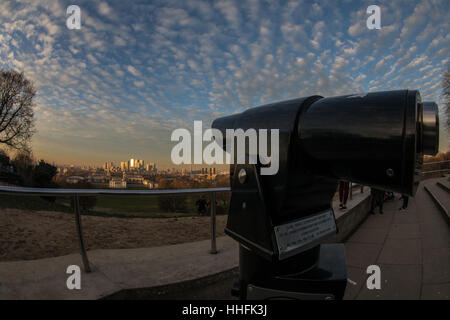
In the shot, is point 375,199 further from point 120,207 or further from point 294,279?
point 120,207

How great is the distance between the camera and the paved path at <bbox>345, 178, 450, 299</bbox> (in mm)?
2076

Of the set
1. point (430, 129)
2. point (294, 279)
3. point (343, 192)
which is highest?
point (430, 129)

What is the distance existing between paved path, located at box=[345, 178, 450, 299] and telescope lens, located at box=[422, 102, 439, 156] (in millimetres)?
2034

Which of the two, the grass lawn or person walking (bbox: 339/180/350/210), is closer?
person walking (bbox: 339/180/350/210)

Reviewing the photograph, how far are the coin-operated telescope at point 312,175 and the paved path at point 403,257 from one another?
1797 millimetres

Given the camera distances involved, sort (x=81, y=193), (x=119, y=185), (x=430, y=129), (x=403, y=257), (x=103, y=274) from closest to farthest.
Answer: (x=430, y=129), (x=103, y=274), (x=81, y=193), (x=403, y=257), (x=119, y=185)

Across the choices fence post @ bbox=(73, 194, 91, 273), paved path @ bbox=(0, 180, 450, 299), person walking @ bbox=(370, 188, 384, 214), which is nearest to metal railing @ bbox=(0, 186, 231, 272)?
fence post @ bbox=(73, 194, 91, 273)

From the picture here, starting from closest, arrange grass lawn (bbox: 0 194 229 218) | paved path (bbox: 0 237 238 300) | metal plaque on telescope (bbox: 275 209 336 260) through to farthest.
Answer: metal plaque on telescope (bbox: 275 209 336 260) < paved path (bbox: 0 237 238 300) < grass lawn (bbox: 0 194 229 218)

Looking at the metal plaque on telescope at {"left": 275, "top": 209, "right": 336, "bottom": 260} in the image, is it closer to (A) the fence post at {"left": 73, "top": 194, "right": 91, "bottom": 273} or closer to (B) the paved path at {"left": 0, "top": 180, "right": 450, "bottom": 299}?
(B) the paved path at {"left": 0, "top": 180, "right": 450, "bottom": 299}

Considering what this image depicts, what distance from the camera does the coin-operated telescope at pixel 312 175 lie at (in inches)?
18.6

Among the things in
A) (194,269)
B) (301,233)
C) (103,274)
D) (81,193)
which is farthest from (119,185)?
(301,233)

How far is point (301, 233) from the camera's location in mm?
655

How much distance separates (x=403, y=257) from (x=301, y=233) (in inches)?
131

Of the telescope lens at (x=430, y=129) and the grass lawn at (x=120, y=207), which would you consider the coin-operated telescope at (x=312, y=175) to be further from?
the grass lawn at (x=120, y=207)
